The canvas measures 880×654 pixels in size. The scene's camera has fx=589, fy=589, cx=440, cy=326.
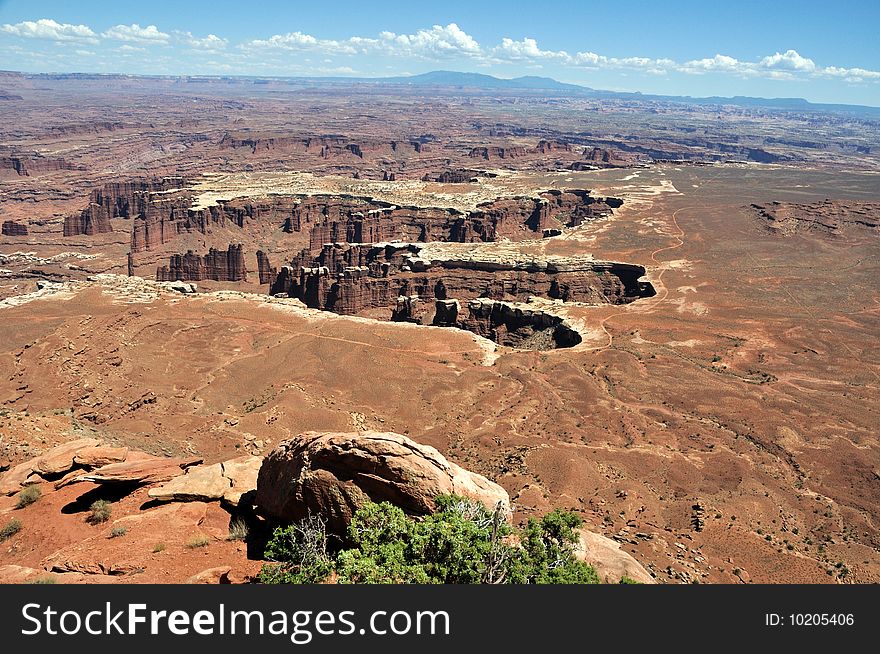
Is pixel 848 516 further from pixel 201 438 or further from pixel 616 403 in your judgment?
pixel 201 438

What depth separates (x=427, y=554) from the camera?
12.2m

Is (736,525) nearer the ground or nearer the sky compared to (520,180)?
nearer the ground

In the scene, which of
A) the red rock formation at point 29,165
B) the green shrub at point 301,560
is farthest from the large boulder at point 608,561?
the red rock formation at point 29,165

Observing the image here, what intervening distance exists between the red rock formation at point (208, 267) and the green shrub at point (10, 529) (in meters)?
62.3

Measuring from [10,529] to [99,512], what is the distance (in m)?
2.15

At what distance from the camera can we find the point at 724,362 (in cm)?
4419

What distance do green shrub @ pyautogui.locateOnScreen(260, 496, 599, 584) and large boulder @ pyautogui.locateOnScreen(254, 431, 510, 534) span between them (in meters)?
0.47

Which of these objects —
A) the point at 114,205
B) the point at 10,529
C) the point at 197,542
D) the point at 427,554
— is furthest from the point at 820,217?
the point at 114,205

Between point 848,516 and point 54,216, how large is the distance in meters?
130

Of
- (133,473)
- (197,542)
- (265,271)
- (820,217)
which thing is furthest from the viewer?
(820,217)

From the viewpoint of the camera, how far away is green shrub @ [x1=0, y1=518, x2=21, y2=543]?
15.5 meters

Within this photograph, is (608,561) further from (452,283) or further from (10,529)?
(452,283)

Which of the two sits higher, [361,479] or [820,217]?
[820,217]

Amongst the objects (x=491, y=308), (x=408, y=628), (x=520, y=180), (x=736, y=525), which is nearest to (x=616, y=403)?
(x=736, y=525)
